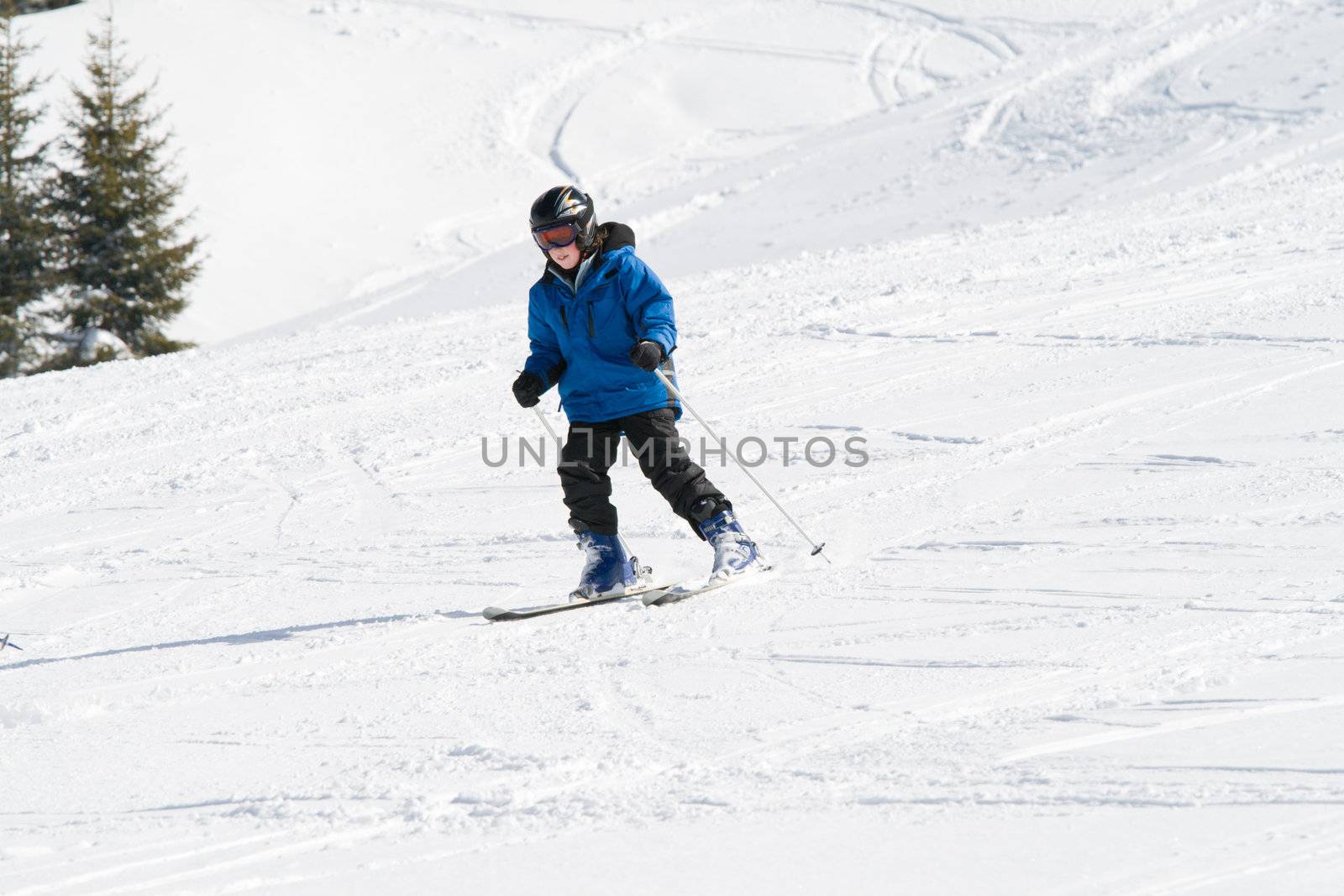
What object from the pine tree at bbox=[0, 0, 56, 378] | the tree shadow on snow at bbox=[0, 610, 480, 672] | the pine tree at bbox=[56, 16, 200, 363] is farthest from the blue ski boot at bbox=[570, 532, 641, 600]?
the pine tree at bbox=[0, 0, 56, 378]

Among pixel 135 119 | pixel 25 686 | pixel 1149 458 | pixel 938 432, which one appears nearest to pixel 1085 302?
pixel 938 432

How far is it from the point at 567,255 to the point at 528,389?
49cm

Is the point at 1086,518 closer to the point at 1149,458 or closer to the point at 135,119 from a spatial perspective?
the point at 1149,458

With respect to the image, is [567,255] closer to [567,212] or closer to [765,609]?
[567,212]

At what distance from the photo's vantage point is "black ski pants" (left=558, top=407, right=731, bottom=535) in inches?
197

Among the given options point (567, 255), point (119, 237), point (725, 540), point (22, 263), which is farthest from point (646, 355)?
point (22, 263)

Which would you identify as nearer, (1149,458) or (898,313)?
(1149,458)

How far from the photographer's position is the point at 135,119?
2244 centimetres

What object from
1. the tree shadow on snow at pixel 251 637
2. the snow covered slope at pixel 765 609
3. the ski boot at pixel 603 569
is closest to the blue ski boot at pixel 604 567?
the ski boot at pixel 603 569

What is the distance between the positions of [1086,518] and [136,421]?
630 cm

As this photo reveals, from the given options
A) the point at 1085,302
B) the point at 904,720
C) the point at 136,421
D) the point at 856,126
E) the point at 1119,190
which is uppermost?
the point at 856,126

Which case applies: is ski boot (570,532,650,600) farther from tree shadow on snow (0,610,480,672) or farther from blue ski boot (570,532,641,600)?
tree shadow on snow (0,610,480,672)

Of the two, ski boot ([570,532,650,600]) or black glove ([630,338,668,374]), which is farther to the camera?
ski boot ([570,532,650,600])

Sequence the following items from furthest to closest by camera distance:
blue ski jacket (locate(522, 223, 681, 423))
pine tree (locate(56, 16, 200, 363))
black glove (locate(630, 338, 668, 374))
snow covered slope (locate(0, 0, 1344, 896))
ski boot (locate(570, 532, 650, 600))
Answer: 1. pine tree (locate(56, 16, 200, 363))
2. ski boot (locate(570, 532, 650, 600))
3. blue ski jacket (locate(522, 223, 681, 423))
4. black glove (locate(630, 338, 668, 374))
5. snow covered slope (locate(0, 0, 1344, 896))
